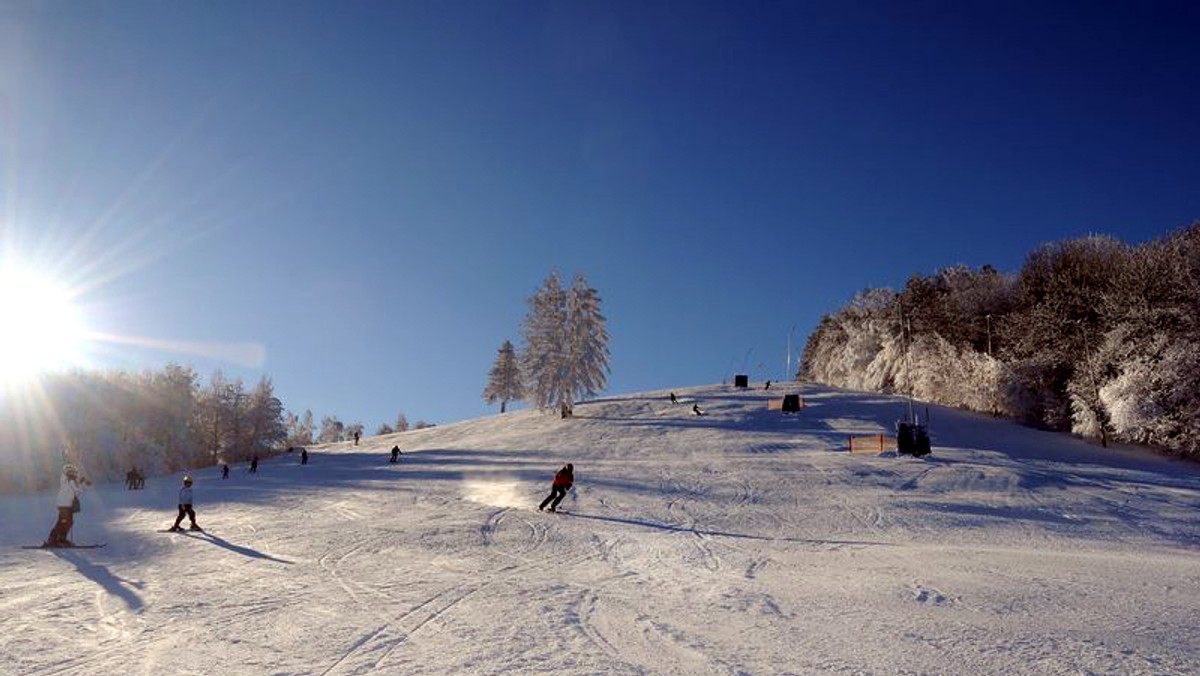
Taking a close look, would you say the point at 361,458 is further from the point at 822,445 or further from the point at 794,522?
the point at 794,522

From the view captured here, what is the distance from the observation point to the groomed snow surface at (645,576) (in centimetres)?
729

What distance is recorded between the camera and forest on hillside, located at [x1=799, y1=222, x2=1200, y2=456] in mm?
37000

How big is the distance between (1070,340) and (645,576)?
46.3 m

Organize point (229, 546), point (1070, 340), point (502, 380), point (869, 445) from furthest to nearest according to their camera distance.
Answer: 1. point (502, 380)
2. point (1070, 340)
3. point (869, 445)
4. point (229, 546)

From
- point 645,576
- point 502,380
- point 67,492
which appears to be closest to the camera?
point 645,576

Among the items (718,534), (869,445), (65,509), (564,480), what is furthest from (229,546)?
(869,445)

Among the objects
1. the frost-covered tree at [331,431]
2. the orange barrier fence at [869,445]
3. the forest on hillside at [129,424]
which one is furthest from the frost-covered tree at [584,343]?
the frost-covered tree at [331,431]

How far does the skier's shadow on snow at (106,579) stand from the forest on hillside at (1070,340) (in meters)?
44.0

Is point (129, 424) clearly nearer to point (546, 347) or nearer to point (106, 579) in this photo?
point (546, 347)

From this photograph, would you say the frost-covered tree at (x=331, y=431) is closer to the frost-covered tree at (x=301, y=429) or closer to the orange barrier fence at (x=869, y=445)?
the frost-covered tree at (x=301, y=429)

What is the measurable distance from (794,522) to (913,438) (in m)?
A: 16.1

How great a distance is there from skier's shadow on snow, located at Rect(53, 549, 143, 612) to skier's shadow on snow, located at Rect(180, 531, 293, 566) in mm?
2570

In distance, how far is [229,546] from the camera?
1593 centimetres

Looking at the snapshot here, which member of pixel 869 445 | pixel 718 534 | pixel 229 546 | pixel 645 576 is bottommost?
pixel 718 534
